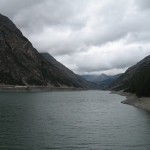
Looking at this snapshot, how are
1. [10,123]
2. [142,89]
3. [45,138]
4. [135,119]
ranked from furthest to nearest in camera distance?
[142,89], [135,119], [10,123], [45,138]

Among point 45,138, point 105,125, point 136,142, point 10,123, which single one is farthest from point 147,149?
point 10,123

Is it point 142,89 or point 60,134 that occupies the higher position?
point 142,89

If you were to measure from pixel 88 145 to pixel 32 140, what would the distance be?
27.0ft

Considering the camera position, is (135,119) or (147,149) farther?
(135,119)

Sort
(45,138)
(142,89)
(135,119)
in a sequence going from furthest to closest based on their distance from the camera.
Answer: (142,89) → (135,119) → (45,138)

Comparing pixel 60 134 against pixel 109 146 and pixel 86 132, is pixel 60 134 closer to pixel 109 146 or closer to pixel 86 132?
pixel 86 132

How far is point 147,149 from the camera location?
43.1 meters

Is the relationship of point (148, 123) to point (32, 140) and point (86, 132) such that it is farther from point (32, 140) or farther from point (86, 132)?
point (32, 140)

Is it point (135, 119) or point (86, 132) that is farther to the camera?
point (135, 119)

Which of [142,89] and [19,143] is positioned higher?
[142,89]

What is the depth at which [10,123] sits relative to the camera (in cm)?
6588

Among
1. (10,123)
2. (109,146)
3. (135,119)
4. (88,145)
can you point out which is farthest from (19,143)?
(135,119)

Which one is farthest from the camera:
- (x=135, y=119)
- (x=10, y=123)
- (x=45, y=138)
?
(x=135, y=119)

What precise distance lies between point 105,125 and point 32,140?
843 inches
